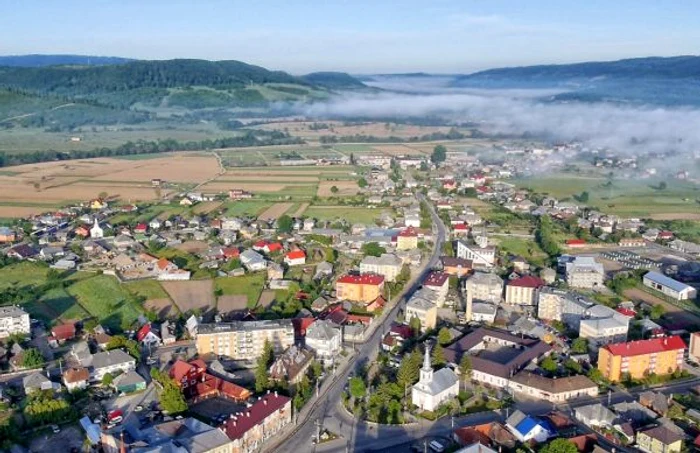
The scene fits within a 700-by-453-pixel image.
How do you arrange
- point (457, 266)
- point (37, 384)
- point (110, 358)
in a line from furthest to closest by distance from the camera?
point (457, 266), point (110, 358), point (37, 384)

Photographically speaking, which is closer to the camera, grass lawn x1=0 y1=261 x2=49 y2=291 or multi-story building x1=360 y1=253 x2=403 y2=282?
grass lawn x1=0 y1=261 x2=49 y2=291

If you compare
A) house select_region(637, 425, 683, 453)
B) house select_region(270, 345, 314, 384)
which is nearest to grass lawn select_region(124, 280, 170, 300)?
house select_region(270, 345, 314, 384)

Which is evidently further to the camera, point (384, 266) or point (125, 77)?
point (125, 77)

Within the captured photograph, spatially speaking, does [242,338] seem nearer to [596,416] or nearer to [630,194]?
[596,416]

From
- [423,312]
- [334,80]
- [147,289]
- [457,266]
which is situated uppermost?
[334,80]

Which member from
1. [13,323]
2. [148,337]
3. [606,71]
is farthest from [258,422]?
[606,71]

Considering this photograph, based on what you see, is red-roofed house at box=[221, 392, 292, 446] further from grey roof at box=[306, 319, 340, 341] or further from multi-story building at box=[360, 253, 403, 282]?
multi-story building at box=[360, 253, 403, 282]

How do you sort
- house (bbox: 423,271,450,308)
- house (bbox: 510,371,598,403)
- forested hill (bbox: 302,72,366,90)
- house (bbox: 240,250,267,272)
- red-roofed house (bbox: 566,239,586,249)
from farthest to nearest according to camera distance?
forested hill (bbox: 302,72,366,90)
red-roofed house (bbox: 566,239,586,249)
house (bbox: 240,250,267,272)
house (bbox: 423,271,450,308)
house (bbox: 510,371,598,403)

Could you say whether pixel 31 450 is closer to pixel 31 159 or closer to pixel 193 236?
pixel 193 236
